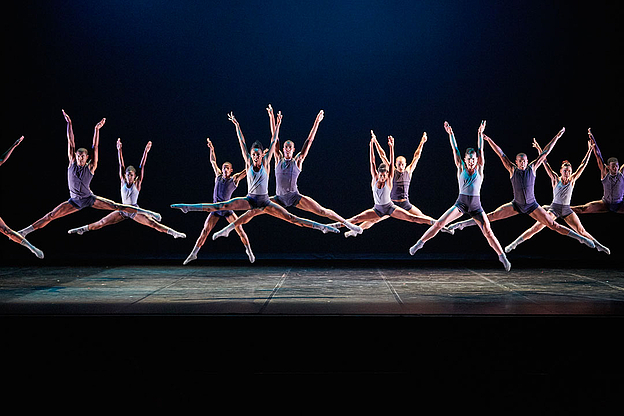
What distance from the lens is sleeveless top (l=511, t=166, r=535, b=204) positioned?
730 cm

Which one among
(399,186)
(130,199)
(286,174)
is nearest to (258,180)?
(286,174)

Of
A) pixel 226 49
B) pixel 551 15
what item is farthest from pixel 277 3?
pixel 551 15

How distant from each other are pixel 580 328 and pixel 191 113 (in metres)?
7.02

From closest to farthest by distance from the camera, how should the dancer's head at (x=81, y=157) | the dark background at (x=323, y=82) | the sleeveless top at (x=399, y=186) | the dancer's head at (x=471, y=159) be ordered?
the dancer's head at (x=471, y=159), the dancer's head at (x=81, y=157), the sleeveless top at (x=399, y=186), the dark background at (x=323, y=82)

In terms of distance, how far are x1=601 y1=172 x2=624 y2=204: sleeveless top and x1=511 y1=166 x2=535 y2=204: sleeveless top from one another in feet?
5.19

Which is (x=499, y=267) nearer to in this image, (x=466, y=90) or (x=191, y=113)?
(x=466, y=90)

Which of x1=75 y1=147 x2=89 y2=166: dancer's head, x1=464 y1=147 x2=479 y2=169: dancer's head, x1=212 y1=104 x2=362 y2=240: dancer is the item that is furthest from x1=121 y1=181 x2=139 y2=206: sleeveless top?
x1=464 y1=147 x2=479 y2=169: dancer's head

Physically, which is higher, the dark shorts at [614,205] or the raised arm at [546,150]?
the raised arm at [546,150]

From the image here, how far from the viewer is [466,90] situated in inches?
355

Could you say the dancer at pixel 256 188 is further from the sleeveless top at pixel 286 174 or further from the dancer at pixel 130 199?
the dancer at pixel 130 199

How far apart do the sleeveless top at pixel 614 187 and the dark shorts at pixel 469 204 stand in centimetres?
250

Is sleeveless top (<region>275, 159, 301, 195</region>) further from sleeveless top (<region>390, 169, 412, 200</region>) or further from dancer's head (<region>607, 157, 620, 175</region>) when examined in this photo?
dancer's head (<region>607, 157, 620, 175</region>)

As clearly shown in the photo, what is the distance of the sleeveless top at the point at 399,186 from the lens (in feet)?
25.4

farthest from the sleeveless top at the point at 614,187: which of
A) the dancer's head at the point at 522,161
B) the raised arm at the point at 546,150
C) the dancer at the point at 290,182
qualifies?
the dancer at the point at 290,182
